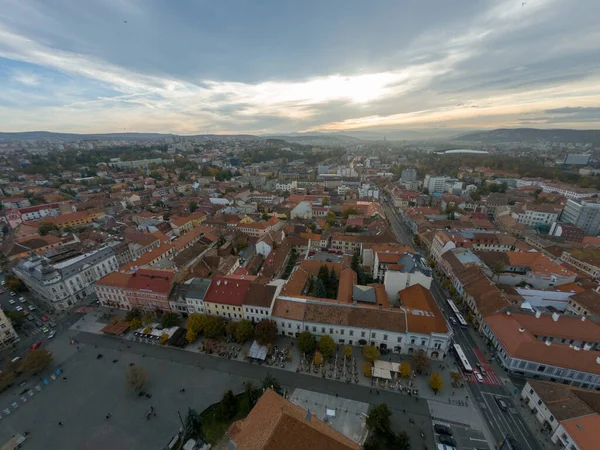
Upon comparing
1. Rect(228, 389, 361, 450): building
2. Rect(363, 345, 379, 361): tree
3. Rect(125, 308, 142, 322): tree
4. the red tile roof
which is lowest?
Rect(125, 308, 142, 322): tree

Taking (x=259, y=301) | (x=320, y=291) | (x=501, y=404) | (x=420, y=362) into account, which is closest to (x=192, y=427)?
(x=259, y=301)

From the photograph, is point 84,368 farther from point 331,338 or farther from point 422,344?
point 422,344

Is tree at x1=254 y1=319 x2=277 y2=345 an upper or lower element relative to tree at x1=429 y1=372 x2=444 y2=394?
upper

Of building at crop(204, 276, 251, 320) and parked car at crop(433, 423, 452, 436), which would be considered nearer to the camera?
parked car at crop(433, 423, 452, 436)

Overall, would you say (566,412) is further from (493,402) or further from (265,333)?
(265,333)

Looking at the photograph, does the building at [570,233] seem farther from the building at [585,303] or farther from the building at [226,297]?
the building at [226,297]

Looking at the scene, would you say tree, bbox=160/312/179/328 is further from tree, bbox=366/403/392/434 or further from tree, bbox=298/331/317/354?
tree, bbox=366/403/392/434

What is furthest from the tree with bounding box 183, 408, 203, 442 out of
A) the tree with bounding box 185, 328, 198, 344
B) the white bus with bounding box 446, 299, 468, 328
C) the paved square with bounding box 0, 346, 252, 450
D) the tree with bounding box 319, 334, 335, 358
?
the white bus with bounding box 446, 299, 468, 328

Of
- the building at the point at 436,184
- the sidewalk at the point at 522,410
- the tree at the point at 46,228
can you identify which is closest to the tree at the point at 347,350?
the sidewalk at the point at 522,410
